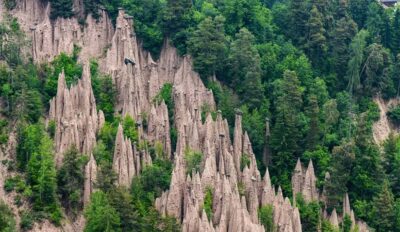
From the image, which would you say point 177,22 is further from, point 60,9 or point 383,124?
point 383,124

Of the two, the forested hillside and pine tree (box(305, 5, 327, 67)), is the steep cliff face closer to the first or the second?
the forested hillside

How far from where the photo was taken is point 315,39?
2830 inches

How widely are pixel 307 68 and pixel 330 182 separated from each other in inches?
408

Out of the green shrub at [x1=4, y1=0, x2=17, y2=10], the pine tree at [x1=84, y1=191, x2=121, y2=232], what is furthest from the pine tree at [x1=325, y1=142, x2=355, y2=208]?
the green shrub at [x1=4, y1=0, x2=17, y2=10]

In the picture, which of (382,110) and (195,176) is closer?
(195,176)

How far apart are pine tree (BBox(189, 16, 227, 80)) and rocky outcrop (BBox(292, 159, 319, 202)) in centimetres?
901

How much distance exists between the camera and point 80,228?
185 ft

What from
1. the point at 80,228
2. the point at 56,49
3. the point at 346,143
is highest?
the point at 56,49

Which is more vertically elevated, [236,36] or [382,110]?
[236,36]

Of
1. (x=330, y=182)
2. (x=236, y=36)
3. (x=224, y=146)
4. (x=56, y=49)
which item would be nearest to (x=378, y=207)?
(x=330, y=182)

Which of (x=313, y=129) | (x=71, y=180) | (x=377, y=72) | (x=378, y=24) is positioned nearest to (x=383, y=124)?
(x=377, y=72)

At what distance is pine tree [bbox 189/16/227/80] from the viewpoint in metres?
65.8

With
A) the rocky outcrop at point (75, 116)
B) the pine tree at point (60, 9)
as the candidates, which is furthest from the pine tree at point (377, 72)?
the pine tree at point (60, 9)

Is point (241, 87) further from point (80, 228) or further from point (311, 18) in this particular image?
point (80, 228)
